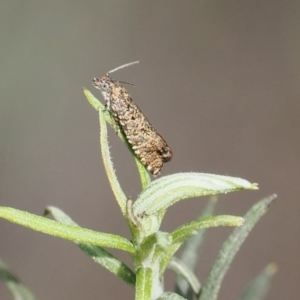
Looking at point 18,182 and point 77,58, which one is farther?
point 77,58

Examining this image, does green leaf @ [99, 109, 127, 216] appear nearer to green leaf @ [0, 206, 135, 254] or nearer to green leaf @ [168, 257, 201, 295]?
green leaf @ [0, 206, 135, 254]

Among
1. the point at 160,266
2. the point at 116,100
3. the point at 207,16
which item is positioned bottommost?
the point at 160,266

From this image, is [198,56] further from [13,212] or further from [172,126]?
[13,212]

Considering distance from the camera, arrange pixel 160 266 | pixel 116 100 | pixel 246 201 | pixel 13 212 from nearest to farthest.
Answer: pixel 13 212
pixel 160 266
pixel 116 100
pixel 246 201

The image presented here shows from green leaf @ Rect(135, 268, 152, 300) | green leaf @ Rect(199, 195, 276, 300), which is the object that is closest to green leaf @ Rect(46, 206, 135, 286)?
green leaf @ Rect(135, 268, 152, 300)

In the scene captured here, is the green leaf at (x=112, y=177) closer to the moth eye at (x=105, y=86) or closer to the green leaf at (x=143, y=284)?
the green leaf at (x=143, y=284)

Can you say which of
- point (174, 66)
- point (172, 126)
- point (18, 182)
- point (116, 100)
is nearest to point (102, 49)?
point (174, 66)

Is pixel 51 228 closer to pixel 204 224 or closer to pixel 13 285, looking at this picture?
pixel 204 224

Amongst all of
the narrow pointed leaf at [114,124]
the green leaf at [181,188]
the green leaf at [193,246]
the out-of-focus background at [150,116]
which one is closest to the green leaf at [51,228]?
the green leaf at [181,188]

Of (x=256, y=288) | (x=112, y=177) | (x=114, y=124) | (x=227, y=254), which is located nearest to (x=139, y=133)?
(x=114, y=124)
